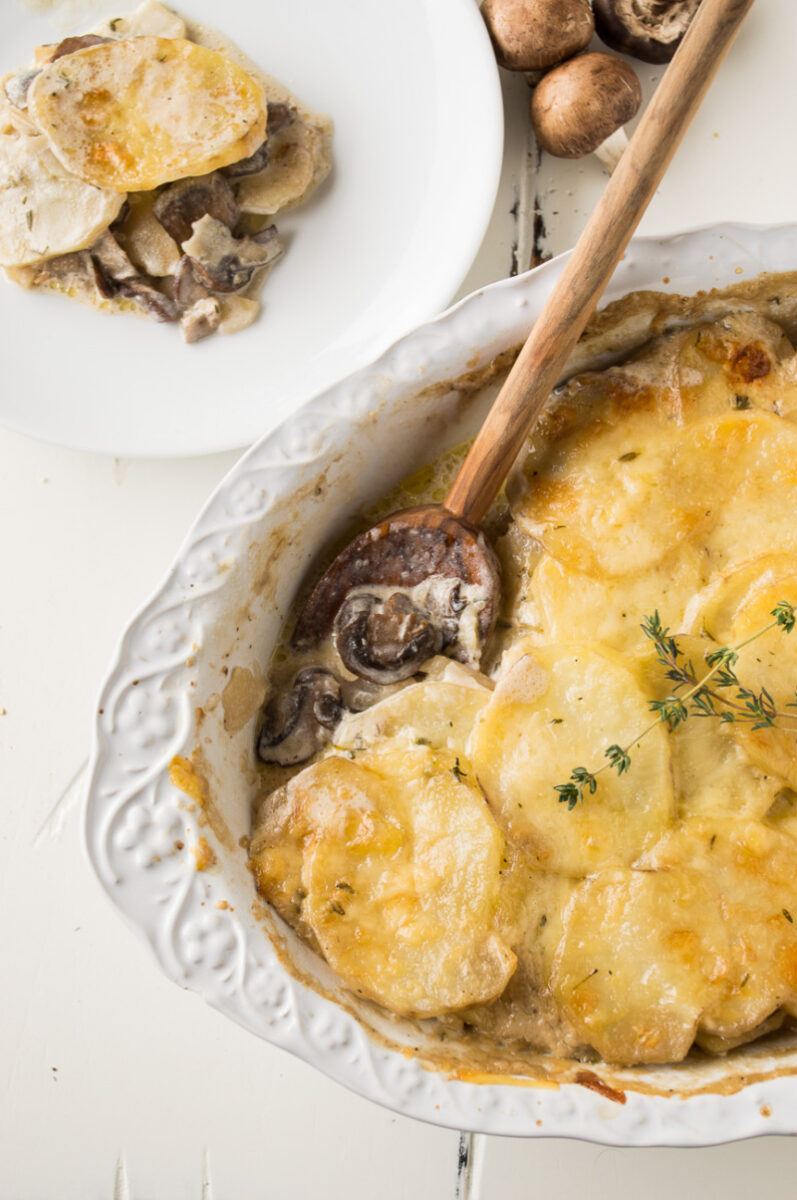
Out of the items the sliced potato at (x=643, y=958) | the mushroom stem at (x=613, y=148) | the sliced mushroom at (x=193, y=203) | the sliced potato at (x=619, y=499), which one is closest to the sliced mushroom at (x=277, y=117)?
the sliced mushroom at (x=193, y=203)

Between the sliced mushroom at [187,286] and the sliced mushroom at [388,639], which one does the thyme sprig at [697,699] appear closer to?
the sliced mushroom at [388,639]

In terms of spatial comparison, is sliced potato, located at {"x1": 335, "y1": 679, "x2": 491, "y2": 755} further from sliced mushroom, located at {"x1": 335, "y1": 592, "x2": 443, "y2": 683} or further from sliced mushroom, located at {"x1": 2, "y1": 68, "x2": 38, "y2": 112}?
sliced mushroom, located at {"x1": 2, "y1": 68, "x2": 38, "y2": 112}

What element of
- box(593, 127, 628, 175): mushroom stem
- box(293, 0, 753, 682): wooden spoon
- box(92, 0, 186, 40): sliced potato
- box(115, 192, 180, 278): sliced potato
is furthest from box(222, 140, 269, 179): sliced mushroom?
box(293, 0, 753, 682): wooden spoon

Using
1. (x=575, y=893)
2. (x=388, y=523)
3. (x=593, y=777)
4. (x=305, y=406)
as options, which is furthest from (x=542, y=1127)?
(x=305, y=406)

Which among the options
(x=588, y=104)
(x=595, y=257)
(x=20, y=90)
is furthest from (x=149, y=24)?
(x=595, y=257)

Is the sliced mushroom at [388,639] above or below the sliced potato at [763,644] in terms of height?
above

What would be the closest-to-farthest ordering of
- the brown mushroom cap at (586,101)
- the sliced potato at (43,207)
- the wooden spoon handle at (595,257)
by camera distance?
the wooden spoon handle at (595,257) < the brown mushroom cap at (586,101) < the sliced potato at (43,207)

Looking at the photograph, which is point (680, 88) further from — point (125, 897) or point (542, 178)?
point (125, 897)
